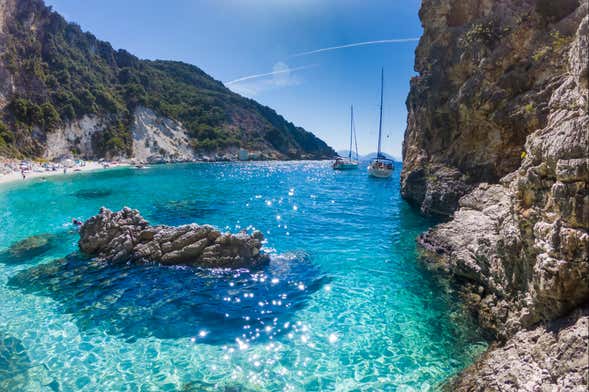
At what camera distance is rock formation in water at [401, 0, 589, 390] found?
486 centimetres

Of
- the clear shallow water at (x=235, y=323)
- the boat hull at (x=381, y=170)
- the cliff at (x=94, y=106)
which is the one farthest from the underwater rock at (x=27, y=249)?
the cliff at (x=94, y=106)

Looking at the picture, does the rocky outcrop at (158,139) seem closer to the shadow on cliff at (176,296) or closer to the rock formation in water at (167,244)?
the rock formation in water at (167,244)

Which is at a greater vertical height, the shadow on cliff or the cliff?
the cliff

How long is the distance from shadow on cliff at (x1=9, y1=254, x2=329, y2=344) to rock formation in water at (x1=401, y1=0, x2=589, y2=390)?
588 cm

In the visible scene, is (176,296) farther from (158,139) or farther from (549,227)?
(158,139)

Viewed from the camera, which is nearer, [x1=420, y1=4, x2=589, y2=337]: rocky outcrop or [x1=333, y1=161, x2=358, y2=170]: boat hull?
[x1=420, y1=4, x2=589, y2=337]: rocky outcrop

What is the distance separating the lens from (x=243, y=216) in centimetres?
2353

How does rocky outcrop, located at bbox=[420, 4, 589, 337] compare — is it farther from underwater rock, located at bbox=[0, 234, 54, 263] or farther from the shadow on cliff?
underwater rock, located at bbox=[0, 234, 54, 263]

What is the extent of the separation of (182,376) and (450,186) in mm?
20518

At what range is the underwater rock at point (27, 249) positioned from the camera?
13.9 meters

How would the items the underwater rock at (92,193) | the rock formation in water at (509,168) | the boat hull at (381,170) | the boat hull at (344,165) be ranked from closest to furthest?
the rock formation in water at (509,168)
the underwater rock at (92,193)
the boat hull at (381,170)
the boat hull at (344,165)

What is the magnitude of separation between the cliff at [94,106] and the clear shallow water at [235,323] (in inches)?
2473

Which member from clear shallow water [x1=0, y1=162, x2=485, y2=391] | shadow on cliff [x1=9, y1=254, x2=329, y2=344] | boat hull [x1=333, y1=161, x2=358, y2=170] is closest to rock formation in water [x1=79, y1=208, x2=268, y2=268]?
shadow on cliff [x1=9, y1=254, x2=329, y2=344]

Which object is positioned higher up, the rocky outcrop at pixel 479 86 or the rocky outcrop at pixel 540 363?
the rocky outcrop at pixel 479 86
